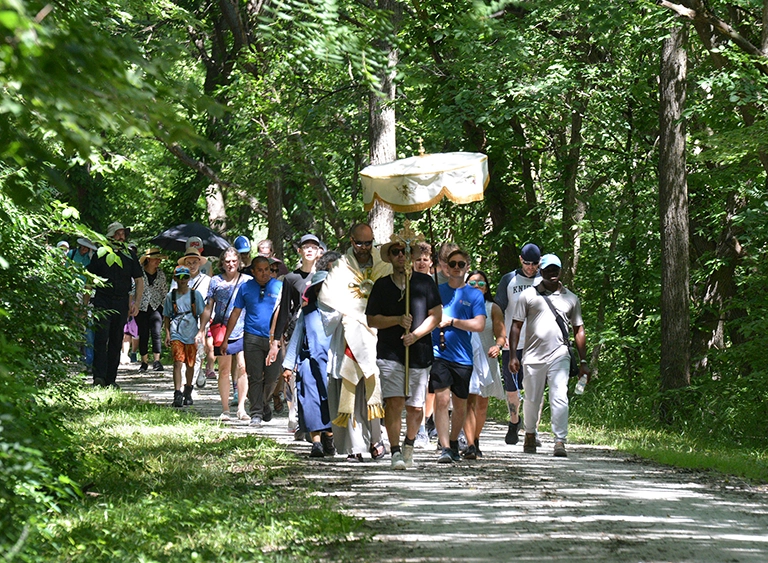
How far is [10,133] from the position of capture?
202 inches

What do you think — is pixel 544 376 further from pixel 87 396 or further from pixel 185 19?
pixel 185 19

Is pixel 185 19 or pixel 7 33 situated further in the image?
pixel 185 19

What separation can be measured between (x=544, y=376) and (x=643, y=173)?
9279mm

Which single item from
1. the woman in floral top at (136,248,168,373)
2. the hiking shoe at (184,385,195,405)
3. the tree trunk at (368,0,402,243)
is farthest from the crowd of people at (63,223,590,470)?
the woman in floral top at (136,248,168,373)

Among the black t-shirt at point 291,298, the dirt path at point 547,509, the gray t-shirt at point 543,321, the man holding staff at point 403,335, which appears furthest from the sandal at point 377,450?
the black t-shirt at point 291,298

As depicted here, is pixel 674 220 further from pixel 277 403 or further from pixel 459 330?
pixel 459 330

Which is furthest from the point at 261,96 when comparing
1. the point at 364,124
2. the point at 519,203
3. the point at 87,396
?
the point at 87,396

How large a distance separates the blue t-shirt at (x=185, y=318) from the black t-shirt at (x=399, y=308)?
225 inches

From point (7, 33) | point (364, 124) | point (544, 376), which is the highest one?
point (364, 124)

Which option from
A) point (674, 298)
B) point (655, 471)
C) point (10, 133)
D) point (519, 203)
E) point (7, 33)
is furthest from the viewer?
point (519, 203)

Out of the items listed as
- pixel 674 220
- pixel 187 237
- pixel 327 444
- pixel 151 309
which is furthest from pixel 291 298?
pixel 187 237

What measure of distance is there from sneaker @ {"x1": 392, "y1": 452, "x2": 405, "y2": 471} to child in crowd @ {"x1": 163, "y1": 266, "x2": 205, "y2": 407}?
20.1 ft

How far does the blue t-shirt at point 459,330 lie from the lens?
1190 centimetres

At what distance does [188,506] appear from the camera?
7.92m
